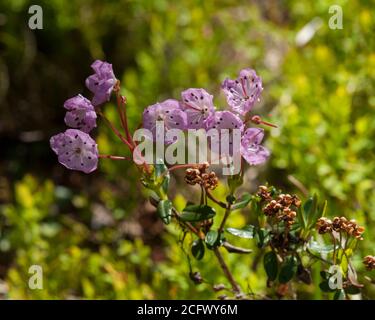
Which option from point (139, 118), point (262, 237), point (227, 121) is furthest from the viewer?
point (139, 118)

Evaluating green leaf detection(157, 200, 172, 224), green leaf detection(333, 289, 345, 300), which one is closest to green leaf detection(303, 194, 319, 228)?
green leaf detection(333, 289, 345, 300)

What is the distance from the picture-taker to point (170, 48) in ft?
9.18

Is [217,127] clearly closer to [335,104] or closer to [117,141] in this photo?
[335,104]

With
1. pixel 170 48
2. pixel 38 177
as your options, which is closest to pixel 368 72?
pixel 170 48

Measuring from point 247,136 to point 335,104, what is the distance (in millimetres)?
949

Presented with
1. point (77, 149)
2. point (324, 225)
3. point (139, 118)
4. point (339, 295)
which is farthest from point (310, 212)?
point (139, 118)

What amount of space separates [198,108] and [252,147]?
0.45ft

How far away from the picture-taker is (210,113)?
1.27 meters

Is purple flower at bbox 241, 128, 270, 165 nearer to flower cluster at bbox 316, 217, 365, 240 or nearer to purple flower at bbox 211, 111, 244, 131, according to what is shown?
purple flower at bbox 211, 111, 244, 131

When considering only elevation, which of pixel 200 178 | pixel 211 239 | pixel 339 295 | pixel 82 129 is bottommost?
pixel 339 295

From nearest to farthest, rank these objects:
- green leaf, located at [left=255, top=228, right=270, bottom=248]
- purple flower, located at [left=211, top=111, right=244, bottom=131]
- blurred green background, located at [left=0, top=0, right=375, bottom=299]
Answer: purple flower, located at [left=211, top=111, right=244, bottom=131]
green leaf, located at [left=255, top=228, right=270, bottom=248]
blurred green background, located at [left=0, top=0, right=375, bottom=299]

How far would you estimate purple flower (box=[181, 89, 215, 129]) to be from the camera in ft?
4.18

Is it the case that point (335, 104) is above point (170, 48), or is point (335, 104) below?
below

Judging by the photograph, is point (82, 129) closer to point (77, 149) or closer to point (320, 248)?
point (77, 149)
